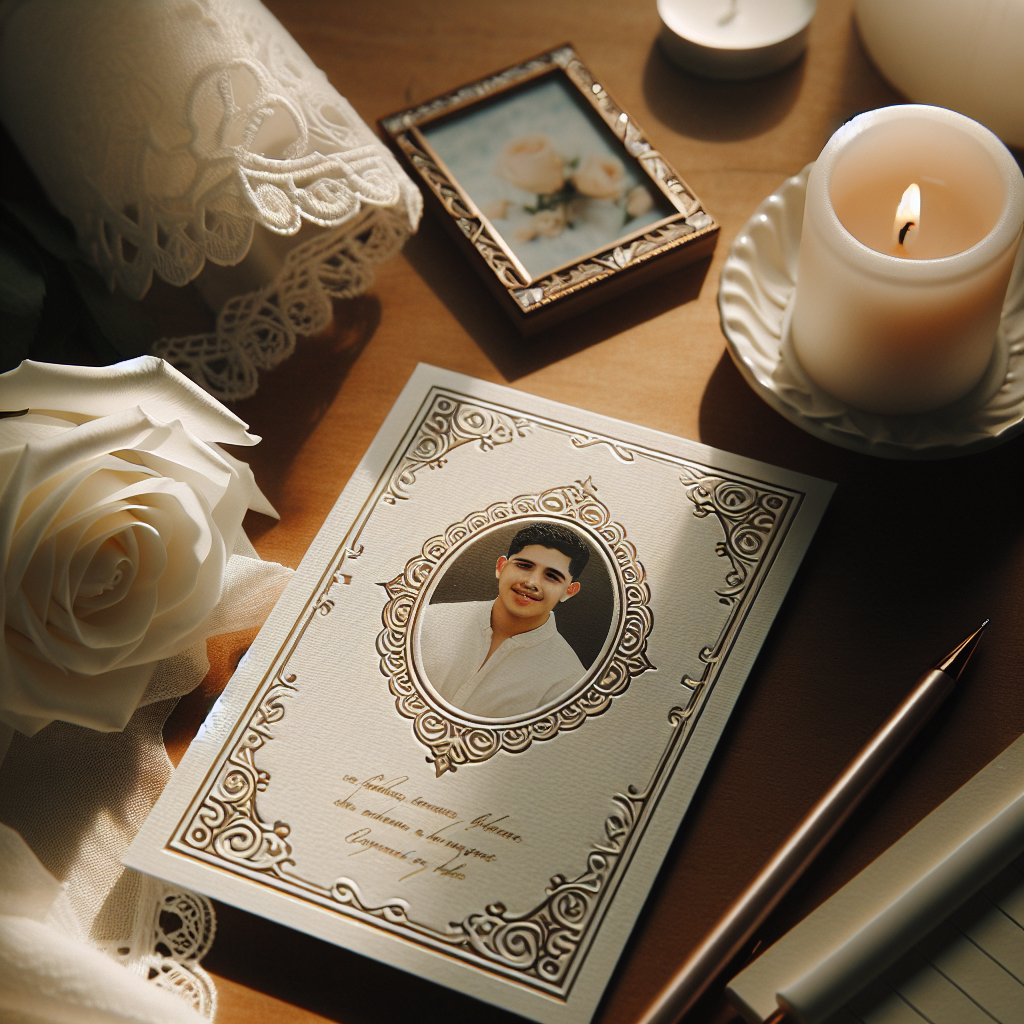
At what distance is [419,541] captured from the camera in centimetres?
49

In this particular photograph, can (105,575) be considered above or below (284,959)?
above

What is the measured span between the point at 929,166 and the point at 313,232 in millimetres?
335

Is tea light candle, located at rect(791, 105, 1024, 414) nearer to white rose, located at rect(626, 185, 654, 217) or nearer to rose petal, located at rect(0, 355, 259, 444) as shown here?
white rose, located at rect(626, 185, 654, 217)

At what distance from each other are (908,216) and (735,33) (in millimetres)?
256

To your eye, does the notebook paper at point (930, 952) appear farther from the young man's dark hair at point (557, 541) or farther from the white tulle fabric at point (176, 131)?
the white tulle fabric at point (176, 131)

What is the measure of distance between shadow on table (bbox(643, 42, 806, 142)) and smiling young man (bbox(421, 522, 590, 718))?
0.31 m

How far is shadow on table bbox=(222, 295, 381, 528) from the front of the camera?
0.53 metres

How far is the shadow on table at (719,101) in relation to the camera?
61 centimetres

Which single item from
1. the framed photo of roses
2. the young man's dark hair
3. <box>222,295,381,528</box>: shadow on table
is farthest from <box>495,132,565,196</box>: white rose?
the young man's dark hair

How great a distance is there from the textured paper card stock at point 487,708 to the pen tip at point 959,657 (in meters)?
0.08

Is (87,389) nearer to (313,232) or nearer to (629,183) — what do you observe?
(313,232)

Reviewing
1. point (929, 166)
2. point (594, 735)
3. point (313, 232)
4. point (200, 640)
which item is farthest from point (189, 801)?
point (929, 166)

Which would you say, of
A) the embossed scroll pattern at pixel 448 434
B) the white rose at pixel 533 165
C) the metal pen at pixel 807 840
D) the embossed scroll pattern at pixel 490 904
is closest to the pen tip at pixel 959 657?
the metal pen at pixel 807 840

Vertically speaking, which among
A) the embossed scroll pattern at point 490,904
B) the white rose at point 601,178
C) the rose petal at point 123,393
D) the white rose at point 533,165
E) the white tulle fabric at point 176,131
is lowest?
the embossed scroll pattern at point 490,904
